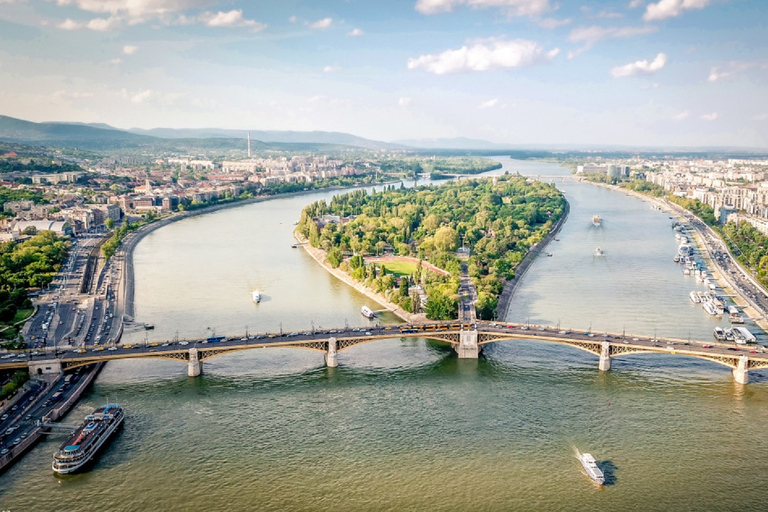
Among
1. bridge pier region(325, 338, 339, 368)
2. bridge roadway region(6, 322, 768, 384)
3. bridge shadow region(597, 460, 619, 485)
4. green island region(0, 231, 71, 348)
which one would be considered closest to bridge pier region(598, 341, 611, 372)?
bridge roadway region(6, 322, 768, 384)

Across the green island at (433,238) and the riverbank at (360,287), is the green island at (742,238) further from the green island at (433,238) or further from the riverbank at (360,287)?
the riverbank at (360,287)

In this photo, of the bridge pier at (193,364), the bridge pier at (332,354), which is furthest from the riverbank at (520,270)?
the bridge pier at (193,364)

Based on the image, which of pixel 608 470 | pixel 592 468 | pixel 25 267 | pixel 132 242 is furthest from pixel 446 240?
pixel 592 468

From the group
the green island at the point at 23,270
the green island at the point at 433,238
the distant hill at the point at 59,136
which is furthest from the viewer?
the distant hill at the point at 59,136

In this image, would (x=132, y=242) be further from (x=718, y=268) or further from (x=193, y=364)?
(x=718, y=268)

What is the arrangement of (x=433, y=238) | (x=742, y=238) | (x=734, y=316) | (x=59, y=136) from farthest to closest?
1. (x=59, y=136)
2. (x=742, y=238)
3. (x=433, y=238)
4. (x=734, y=316)

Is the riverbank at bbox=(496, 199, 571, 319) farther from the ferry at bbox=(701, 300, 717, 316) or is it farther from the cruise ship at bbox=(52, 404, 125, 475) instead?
the cruise ship at bbox=(52, 404, 125, 475)
